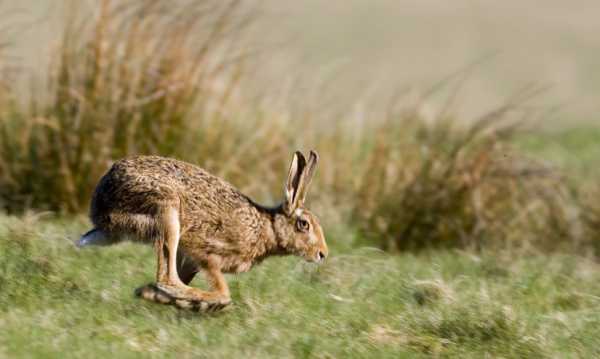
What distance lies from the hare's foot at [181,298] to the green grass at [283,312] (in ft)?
0.23

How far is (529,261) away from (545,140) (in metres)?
5.49

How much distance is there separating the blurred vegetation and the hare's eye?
2.63 metres

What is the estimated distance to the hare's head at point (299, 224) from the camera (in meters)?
6.64

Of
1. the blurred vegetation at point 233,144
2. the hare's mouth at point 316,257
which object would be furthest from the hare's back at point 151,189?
the blurred vegetation at point 233,144

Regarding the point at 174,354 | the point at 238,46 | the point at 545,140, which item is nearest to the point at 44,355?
the point at 174,354

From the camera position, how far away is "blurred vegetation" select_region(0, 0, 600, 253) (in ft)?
30.4

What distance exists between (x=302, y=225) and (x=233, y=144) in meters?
3.56

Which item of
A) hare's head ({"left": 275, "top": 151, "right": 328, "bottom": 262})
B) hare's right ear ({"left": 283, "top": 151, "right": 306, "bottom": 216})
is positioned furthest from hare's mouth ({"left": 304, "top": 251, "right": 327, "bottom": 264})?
hare's right ear ({"left": 283, "top": 151, "right": 306, "bottom": 216})

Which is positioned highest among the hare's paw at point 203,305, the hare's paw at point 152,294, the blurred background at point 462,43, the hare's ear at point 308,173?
the blurred background at point 462,43

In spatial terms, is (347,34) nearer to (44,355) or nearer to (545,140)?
(545,140)

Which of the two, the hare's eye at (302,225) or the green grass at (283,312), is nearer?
the green grass at (283,312)

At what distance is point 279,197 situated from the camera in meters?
9.86

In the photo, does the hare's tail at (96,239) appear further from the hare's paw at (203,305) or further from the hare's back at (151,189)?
the hare's paw at (203,305)

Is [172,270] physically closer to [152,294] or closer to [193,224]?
[152,294]
